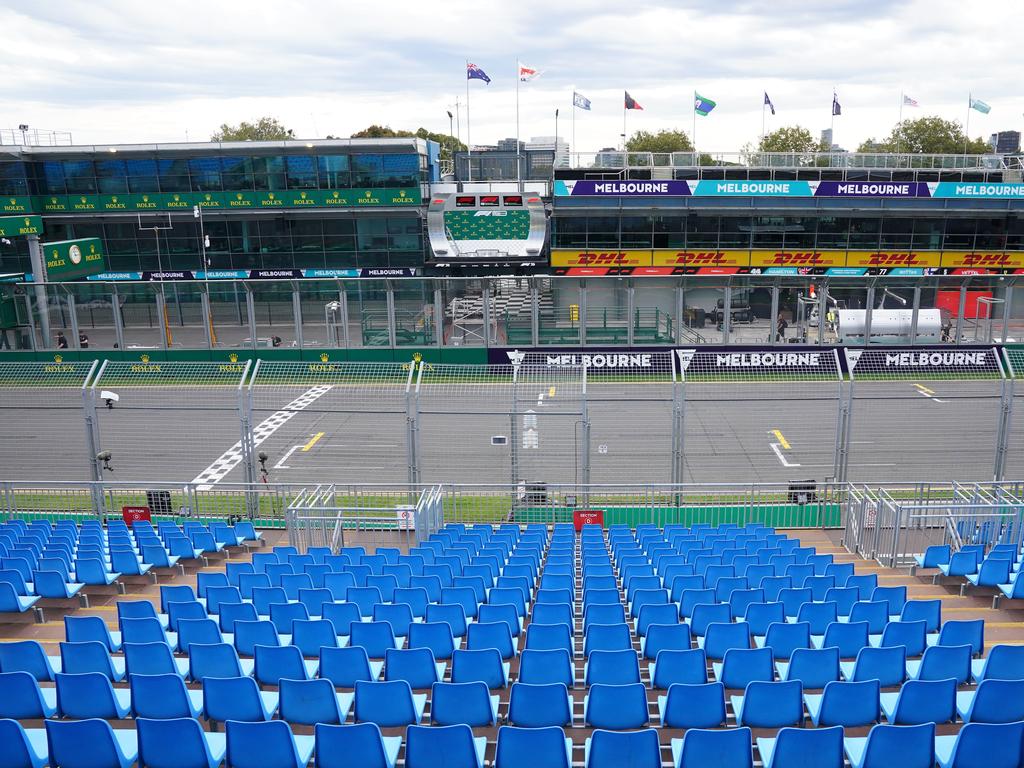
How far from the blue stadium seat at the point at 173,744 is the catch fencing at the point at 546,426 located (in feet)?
31.8

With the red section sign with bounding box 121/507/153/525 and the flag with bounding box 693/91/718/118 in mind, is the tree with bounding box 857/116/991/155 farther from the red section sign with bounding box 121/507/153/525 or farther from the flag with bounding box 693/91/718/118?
the red section sign with bounding box 121/507/153/525

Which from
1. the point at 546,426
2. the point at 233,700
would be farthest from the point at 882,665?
the point at 546,426

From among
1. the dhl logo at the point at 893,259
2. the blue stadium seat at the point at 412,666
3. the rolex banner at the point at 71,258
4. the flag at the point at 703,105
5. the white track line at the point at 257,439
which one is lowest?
the white track line at the point at 257,439

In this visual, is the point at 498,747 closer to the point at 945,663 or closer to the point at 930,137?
the point at 945,663

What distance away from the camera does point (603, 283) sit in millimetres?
28453

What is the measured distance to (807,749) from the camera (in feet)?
16.9

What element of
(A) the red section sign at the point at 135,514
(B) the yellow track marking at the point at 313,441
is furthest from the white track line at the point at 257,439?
(A) the red section sign at the point at 135,514

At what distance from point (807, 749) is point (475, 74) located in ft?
145

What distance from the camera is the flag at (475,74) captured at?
4406 cm

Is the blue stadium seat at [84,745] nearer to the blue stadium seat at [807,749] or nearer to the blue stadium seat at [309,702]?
the blue stadium seat at [309,702]

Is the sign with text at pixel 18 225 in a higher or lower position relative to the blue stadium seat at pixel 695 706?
higher

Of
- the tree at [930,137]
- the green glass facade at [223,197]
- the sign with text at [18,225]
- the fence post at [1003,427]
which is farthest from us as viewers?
the tree at [930,137]

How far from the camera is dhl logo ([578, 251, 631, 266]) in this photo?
42.2 m

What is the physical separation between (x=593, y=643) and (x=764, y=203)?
125 feet
